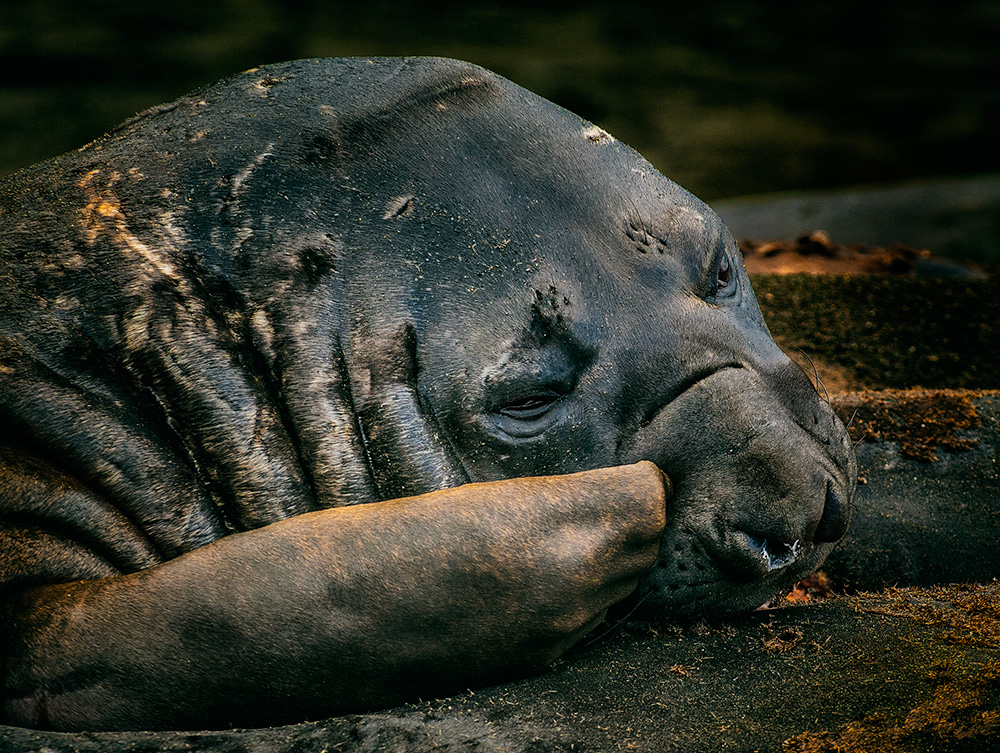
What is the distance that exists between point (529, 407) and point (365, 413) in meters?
0.46

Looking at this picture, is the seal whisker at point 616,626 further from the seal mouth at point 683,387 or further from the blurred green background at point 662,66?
the blurred green background at point 662,66

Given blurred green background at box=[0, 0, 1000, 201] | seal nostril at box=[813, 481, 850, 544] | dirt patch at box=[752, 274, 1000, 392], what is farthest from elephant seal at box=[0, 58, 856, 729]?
blurred green background at box=[0, 0, 1000, 201]

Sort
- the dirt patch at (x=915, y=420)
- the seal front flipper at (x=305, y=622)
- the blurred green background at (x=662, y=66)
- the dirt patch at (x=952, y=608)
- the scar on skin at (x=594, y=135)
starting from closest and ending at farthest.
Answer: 1. the seal front flipper at (x=305, y=622)
2. the dirt patch at (x=952, y=608)
3. the scar on skin at (x=594, y=135)
4. the dirt patch at (x=915, y=420)
5. the blurred green background at (x=662, y=66)

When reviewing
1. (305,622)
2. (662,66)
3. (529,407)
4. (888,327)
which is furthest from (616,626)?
(662,66)

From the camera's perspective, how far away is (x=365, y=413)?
8.09 feet

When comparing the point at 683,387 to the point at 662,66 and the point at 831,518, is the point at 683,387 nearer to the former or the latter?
the point at 831,518

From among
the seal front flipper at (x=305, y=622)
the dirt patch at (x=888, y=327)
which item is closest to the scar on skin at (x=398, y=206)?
the seal front flipper at (x=305, y=622)

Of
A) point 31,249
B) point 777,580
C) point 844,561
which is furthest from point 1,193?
point 844,561

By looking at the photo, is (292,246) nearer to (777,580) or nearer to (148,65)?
(777,580)

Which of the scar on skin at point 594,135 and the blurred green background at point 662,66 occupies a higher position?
the scar on skin at point 594,135

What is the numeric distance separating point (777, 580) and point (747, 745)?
0.75m

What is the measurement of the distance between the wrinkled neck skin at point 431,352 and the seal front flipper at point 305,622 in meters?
0.35

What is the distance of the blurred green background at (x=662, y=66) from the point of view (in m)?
8.80

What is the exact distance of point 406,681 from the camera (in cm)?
205
